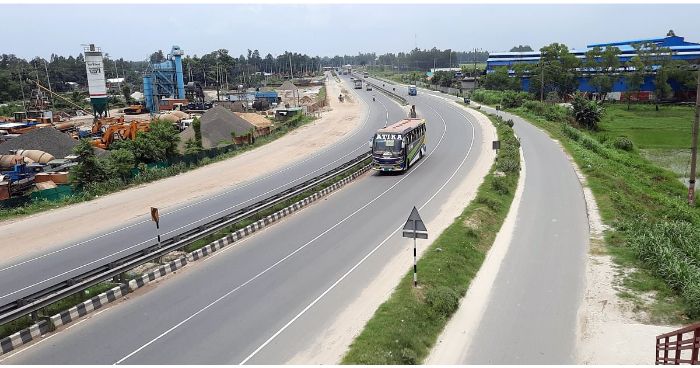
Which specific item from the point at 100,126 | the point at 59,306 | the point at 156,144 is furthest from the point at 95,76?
the point at 59,306

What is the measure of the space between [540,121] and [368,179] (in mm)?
36425

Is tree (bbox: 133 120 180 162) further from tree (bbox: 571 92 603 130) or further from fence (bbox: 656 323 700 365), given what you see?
tree (bbox: 571 92 603 130)

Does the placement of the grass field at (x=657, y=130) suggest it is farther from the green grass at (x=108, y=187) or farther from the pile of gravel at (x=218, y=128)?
the pile of gravel at (x=218, y=128)

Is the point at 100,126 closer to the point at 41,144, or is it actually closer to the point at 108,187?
the point at 41,144

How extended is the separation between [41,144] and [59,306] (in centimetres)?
3625

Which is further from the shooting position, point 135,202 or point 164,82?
point 164,82

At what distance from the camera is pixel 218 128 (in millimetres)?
52438

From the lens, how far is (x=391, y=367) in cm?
1138

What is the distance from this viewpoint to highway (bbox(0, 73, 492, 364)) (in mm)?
12727

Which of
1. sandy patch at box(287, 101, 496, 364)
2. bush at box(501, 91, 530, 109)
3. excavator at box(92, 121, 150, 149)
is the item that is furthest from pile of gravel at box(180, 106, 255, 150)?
bush at box(501, 91, 530, 109)

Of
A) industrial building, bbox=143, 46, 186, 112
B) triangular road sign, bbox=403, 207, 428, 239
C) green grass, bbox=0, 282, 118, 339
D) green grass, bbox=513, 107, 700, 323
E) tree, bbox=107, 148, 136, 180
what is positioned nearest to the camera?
green grass, bbox=0, 282, 118, 339

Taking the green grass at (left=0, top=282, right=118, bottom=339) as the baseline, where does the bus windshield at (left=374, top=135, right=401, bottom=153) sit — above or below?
above

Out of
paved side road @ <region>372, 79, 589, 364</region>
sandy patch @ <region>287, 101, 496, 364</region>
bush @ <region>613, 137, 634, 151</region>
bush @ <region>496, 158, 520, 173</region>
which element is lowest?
bush @ <region>613, 137, 634, 151</region>

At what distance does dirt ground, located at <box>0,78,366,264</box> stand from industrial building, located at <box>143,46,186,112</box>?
145 ft
